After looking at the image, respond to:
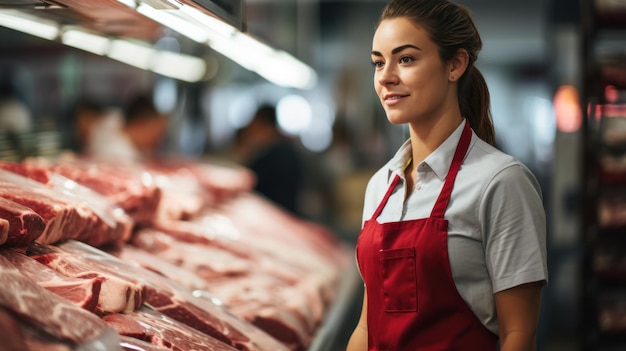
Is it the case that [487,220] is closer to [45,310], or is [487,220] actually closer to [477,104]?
[477,104]

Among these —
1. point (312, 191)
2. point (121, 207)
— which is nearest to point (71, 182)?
point (121, 207)

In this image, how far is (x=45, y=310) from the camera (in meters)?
1.85

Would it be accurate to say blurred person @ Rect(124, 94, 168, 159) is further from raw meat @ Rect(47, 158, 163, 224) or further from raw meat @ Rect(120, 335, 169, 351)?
raw meat @ Rect(120, 335, 169, 351)

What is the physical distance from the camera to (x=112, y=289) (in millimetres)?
2225

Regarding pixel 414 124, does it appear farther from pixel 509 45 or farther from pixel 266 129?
pixel 509 45

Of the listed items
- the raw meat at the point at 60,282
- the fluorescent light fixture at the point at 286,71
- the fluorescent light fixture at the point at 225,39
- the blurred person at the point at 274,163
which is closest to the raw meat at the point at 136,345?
the raw meat at the point at 60,282

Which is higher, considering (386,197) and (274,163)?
(386,197)

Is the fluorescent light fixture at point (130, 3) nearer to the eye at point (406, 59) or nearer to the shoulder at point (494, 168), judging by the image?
the eye at point (406, 59)

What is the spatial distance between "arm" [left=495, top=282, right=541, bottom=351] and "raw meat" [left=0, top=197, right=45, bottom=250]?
132cm

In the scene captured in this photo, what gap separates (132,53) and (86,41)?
0.79m

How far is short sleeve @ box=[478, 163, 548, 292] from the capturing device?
6.08ft

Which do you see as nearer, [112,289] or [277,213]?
[112,289]

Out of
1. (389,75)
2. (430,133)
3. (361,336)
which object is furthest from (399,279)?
(389,75)

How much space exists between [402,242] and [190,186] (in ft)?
8.96
